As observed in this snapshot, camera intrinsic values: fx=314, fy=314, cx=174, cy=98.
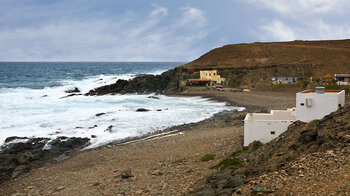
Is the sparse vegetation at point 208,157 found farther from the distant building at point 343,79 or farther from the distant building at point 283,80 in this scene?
→ the distant building at point 283,80

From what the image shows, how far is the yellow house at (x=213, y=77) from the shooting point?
184ft

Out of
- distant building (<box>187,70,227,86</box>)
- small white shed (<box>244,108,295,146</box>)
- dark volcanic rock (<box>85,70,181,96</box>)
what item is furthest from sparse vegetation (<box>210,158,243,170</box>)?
distant building (<box>187,70,227,86</box>)

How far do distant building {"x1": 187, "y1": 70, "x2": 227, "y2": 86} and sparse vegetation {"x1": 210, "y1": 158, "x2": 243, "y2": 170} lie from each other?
43063mm

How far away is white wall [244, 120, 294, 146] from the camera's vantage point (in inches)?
558

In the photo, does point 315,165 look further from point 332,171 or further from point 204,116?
point 204,116

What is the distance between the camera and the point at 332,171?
7.45m

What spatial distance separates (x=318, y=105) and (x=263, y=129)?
2622 mm

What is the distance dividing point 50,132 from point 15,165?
6121 millimetres

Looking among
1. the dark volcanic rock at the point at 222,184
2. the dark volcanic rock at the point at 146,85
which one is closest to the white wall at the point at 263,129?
the dark volcanic rock at the point at 222,184

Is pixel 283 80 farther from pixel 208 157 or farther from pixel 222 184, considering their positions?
pixel 222 184

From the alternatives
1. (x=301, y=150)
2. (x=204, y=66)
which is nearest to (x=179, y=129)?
(x=301, y=150)

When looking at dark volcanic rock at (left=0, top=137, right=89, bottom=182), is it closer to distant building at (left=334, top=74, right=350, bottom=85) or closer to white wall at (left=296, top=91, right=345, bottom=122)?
white wall at (left=296, top=91, right=345, bottom=122)

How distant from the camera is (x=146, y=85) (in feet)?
184

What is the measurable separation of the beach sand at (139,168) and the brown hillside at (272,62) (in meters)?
38.6
